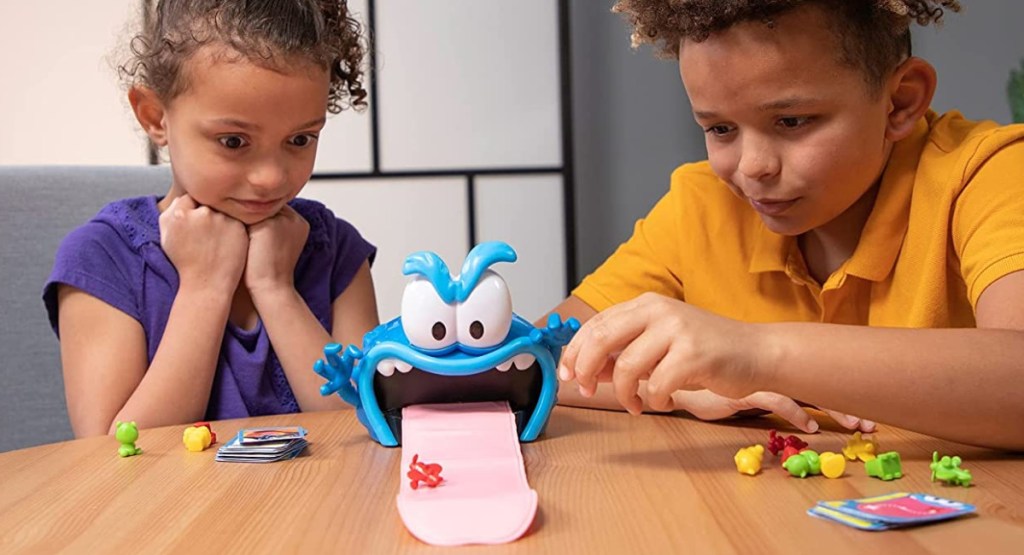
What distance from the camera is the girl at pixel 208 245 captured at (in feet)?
3.86

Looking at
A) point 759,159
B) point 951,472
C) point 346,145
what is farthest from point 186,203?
point 346,145

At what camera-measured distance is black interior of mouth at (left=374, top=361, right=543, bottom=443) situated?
2.85ft

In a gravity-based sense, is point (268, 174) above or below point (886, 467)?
above

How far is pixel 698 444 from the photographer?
0.85 metres

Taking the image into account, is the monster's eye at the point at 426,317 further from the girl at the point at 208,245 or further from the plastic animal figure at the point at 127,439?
the girl at the point at 208,245

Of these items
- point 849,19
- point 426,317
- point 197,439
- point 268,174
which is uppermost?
point 849,19

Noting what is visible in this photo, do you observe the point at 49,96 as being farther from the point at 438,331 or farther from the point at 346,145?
the point at 438,331

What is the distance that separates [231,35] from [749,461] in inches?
31.3

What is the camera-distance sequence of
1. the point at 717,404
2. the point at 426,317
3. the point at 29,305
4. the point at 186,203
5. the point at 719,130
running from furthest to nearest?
1. the point at 29,305
2. the point at 186,203
3. the point at 719,130
4. the point at 717,404
5. the point at 426,317

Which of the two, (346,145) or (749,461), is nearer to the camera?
(749,461)

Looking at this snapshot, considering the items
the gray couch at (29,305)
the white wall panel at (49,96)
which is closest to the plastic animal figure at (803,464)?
the gray couch at (29,305)

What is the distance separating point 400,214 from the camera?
2.77 metres

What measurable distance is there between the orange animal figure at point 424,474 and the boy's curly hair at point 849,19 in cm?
52

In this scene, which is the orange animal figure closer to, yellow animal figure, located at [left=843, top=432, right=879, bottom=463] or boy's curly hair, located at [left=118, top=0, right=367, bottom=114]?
yellow animal figure, located at [left=843, top=432, right=879, bottom=463]
